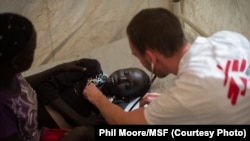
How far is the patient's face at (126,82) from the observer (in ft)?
5.41


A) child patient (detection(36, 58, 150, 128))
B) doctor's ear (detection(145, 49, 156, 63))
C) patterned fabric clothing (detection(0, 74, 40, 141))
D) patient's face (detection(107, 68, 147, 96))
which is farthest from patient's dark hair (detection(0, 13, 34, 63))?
patient's face (detection(107, 68, 147, 96))

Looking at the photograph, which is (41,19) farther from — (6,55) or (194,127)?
(194,127)

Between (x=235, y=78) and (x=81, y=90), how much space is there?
77cm

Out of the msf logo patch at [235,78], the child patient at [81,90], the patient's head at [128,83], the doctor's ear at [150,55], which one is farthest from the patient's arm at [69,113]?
the msf logo patch at [235,78]

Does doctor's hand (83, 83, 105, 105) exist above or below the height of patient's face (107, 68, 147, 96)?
above

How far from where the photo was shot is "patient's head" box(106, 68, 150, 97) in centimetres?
165

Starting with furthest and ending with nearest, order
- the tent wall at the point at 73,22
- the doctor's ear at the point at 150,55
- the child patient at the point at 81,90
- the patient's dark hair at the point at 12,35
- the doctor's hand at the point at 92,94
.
Result: the tent wall at the point at 73,22 → the child patient at the point at 81,90 → the doctor's hand at the point at 92,94 → the doctor's ear at the point at 150,55 → the patient's dark hair at the point at 12,35

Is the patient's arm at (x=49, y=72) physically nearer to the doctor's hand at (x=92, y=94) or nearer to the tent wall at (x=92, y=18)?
the doctor's hand at (x=92, y=94)

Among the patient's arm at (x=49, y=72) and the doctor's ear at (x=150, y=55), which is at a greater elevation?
the doctor's ear at (x=150, y=55)

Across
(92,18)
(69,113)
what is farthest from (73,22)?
(69,113)

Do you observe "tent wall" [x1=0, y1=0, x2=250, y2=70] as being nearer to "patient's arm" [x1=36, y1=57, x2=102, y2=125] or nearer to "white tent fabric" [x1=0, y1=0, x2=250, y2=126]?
"white tent fabric" [x1=0, y1=0, x2=250, y2=126]

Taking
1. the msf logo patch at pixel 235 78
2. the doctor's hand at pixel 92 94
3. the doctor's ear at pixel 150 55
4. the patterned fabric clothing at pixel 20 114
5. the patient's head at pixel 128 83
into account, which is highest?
the doctor's ear at pixel 150 55

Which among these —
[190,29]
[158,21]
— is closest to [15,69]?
[158,21]

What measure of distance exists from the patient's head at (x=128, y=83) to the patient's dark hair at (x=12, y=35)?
0.68 metres
